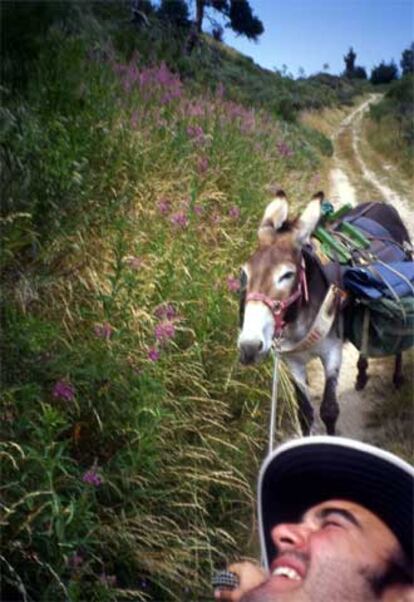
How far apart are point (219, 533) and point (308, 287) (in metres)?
1.40

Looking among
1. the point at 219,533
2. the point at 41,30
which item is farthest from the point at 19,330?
the point at 41,30

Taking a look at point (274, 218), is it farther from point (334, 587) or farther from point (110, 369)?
point (334, 587)

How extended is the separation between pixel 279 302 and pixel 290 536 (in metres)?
2.32

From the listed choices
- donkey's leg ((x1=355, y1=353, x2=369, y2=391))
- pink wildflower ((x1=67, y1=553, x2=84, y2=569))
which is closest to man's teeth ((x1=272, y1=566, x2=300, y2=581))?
pink wildflower ((x1=67, y1=553, x2=84, y2=569))

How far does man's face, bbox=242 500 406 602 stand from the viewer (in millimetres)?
655

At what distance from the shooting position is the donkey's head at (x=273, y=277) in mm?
2877

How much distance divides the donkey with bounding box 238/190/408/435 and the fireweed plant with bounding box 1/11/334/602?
1.06 feet

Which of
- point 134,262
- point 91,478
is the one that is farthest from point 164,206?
point 91,478

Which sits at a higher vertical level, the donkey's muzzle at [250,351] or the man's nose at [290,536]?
the man's nose at [290,536]

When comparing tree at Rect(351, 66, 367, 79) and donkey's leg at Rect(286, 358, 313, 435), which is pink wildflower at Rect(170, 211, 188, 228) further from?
tree at Rect(351, 66, 367, 79)

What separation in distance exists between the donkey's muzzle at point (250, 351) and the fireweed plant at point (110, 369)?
385 millimetres

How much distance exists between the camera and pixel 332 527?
77 centimetres

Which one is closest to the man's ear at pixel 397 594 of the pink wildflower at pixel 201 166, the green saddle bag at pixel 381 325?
the green saddle bag at pixel 381 325

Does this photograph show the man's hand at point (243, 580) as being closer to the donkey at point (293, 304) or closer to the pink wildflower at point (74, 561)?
the pink wildflower at point (74, 561)
